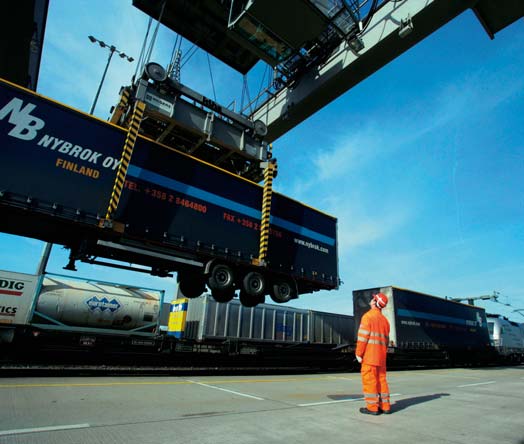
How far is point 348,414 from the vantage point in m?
3.96

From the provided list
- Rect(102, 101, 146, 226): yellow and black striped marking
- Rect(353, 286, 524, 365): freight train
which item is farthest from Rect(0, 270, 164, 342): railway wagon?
Rect(353, 286, 524, 365): freight train

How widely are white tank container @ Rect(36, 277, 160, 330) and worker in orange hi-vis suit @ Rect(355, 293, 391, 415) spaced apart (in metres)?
6.86

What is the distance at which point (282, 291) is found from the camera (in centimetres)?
1008

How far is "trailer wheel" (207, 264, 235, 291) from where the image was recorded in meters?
8.36

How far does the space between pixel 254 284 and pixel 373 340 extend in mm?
5261

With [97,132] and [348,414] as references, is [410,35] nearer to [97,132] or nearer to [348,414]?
[97,132]

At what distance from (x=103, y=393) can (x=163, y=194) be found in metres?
4.23

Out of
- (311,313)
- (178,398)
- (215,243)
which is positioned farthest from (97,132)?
(311,313)

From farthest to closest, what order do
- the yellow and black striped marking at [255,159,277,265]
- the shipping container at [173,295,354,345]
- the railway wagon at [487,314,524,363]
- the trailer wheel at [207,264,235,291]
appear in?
1. the railway wagon at [487,314,524,363]
2. the shipping container at [173,295,354,345]
3. the yellow and black striped marking at [255,159,277,265]
4. the trailer wheel at [207,264,235,291]

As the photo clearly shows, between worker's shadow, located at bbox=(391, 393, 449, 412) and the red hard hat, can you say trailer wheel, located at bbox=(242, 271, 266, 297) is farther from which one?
the red hard hat

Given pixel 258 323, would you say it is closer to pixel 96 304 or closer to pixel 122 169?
pixel 96 304

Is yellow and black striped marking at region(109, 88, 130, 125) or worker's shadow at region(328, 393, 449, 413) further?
yellow and black striped marking at region(109, 88, 130, 125)

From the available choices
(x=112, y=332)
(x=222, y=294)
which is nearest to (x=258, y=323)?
(x=222, y=294)

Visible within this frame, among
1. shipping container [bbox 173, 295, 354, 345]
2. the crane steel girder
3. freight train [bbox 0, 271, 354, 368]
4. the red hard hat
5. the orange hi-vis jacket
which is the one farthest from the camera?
shipping container [bbox 173, 295, 354, 345]
